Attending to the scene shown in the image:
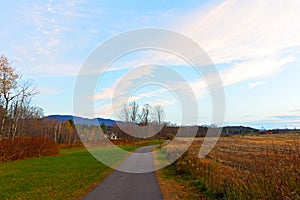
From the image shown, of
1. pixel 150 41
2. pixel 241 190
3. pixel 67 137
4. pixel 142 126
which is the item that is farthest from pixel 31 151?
Answer: pixel 67 137

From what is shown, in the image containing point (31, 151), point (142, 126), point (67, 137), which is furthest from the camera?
point (67, 137)

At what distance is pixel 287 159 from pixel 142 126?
71558 millimetres

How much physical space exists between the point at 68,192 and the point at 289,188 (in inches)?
308

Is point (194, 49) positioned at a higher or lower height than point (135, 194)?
higher

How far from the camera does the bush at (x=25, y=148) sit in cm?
3244

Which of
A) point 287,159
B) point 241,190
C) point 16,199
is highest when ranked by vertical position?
point 287,159

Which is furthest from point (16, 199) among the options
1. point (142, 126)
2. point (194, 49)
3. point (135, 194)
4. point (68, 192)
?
point (142, 126)

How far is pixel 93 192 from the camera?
10562 mm

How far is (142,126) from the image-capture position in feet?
257

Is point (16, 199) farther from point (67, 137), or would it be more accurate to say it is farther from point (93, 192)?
point (67, 137)

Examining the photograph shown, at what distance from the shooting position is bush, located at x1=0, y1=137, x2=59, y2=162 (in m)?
32.4

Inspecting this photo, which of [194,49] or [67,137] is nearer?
[194,49]

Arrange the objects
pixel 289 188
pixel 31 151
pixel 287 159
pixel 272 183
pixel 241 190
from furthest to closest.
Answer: pixel 31 151, pixel 241 190, pixel 287 159, pixel 272 183, pixel 289 188

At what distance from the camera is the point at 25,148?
36.2 metres
